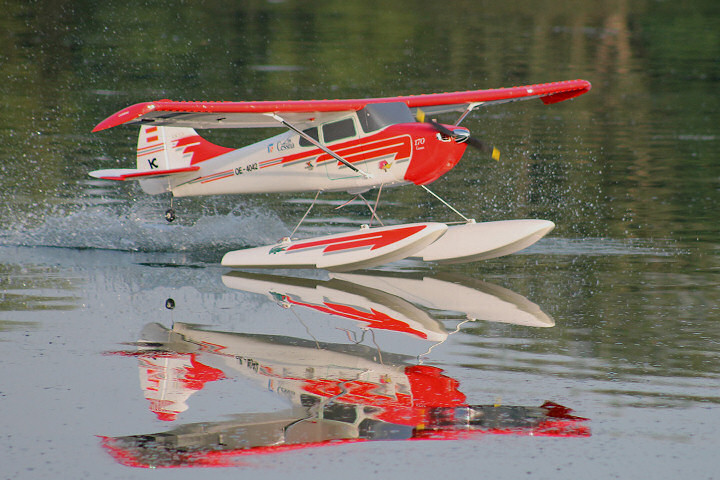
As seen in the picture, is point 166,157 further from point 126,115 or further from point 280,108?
point 126,115

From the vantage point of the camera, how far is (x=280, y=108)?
443 inches

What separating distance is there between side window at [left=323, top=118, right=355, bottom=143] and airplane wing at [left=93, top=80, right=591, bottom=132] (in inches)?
3.5

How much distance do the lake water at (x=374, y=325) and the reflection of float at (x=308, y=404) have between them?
21 mm

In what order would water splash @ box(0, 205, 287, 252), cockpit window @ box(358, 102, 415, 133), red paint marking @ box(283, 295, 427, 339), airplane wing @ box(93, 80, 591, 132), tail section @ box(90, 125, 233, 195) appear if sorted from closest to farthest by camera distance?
red paint marking @ box(283, 295, 427, 339) < airplane wing @ box(93, 80, 591, 132) < cockpit window @ box(358, 102, 415, 133) < water splash @ box(0, 205, 287, 252) < tail section @ box(90, 125, 233, 195)

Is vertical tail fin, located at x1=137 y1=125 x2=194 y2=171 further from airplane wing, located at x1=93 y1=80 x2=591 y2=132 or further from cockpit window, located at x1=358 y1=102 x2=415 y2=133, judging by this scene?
cockpit window, located at x1=358 y1=102 x2=415 y2=133

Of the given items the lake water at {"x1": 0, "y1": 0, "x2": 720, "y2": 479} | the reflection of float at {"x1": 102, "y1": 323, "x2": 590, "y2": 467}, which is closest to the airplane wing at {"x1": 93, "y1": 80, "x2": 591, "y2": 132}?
the lake water at {"x1": 0, "y1": 0, "x2": 720, "y2": 479}

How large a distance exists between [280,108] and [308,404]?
5.25 m

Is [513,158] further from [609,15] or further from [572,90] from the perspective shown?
[609,15]

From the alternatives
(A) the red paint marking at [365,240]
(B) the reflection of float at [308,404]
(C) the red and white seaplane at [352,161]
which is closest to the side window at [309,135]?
(C) the red and white seaplane at [352,161]

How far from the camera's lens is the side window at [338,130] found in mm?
11789

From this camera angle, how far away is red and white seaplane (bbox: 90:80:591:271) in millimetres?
10922

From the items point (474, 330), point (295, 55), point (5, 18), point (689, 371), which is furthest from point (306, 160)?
point (5, 18)

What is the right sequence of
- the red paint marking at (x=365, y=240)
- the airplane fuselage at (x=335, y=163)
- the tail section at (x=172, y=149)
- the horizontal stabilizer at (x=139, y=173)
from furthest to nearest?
1. the tail section at (x=172, y=149)
2. the horizontal stabilizer at (x=139, y=173)
3. the airplane fuselage at (x=335, y=163)
4. the red paint marking at (x=365, y=240)

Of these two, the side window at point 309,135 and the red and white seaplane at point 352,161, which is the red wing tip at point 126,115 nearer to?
the red and white seaplane at point 352,161
